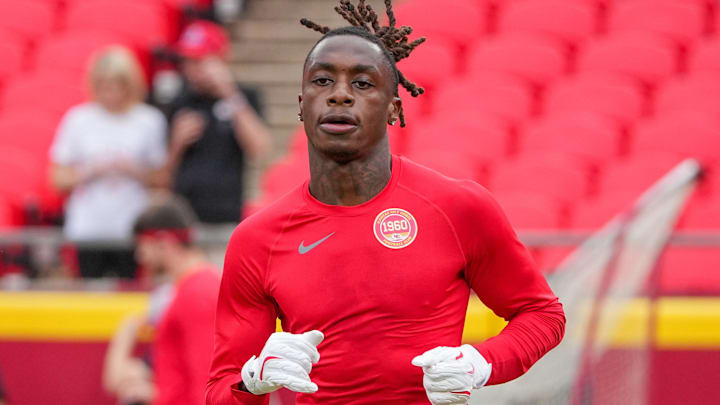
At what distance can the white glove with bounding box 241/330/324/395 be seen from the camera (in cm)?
242

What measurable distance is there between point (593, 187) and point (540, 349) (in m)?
5.42

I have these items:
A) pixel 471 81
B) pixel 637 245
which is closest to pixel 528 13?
pixel 471 81

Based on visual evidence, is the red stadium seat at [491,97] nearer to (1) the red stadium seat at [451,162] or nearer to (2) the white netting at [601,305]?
(1) the red stadium seat at [451,162]

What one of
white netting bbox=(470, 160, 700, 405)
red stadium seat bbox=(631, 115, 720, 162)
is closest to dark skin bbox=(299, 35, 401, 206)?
white netting bbox=(470, 160, 700, 405)

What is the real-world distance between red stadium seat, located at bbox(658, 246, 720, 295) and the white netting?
101cm

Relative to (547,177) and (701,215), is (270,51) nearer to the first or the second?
(547,177)

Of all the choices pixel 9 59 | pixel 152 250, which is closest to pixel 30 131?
pixel 9 59

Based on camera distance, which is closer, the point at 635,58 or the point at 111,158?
the point at 111,158

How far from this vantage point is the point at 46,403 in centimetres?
719

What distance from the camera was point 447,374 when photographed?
2414 millimetres

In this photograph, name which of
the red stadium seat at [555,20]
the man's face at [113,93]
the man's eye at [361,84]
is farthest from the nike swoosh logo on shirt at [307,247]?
the red stadium seat at [555,20]

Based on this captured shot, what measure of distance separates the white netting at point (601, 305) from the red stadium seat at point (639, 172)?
199cm

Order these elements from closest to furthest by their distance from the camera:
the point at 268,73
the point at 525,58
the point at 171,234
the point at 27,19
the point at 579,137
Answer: the point at 171,234 → the point at 579,137 → the point at 525,58 → the point at 27,19 → the point at 268,73

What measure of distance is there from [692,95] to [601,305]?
379 cm
